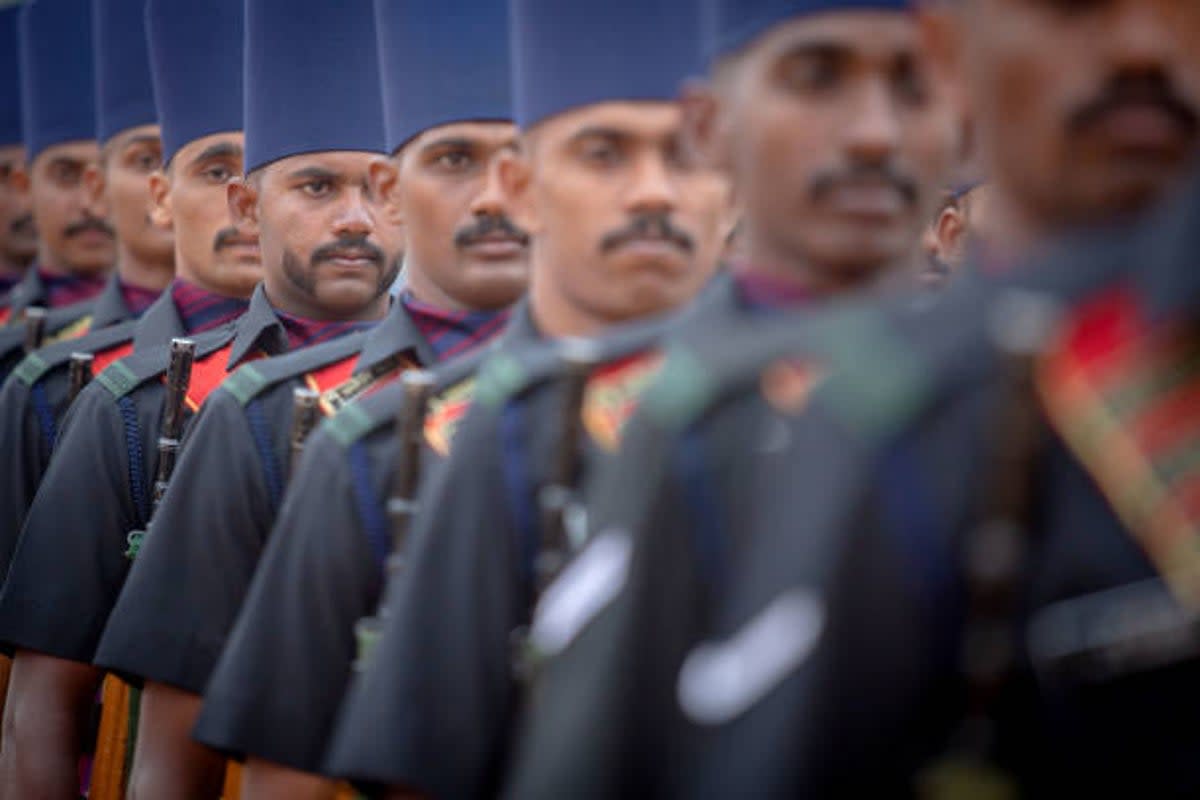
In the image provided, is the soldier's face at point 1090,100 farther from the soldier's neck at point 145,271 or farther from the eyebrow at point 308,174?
the soldier's neck at point 145,271

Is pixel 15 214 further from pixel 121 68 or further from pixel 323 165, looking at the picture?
pixel 323 165

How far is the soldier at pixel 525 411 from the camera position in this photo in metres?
2.91

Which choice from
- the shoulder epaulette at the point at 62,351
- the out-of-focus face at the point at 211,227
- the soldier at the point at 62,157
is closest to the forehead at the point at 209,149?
the out-of-focus face at the point at 211,227

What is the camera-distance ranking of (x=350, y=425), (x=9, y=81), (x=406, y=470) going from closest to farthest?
(x=406, y=470)
(x=350, y=425)
(x=9, y=81)

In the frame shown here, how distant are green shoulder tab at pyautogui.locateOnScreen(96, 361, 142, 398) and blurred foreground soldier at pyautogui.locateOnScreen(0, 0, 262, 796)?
0.02 m

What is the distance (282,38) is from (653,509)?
379 centimetres

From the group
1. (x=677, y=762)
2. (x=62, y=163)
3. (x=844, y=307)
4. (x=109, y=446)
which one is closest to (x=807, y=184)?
(x=844, y=307)

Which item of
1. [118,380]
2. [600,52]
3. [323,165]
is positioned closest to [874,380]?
[600,52]

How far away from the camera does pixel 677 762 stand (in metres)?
2.12

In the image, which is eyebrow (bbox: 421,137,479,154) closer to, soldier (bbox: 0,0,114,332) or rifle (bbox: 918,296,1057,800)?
rifle (bbox: 918,296,1057,800)

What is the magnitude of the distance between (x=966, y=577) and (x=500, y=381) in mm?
1430

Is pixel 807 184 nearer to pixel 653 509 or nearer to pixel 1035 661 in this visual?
pixel 653 509

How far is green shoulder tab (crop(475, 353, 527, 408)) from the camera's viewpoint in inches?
130

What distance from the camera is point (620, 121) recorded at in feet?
12.4
